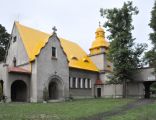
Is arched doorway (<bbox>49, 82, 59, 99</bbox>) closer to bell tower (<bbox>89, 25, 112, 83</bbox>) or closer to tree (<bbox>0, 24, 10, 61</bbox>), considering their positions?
bell tower (<bbox>89, 25, 112, 83</bbox>)

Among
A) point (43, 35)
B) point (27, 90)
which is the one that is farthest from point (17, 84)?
point (43, 35)

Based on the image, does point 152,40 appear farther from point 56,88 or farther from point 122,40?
point 56,88

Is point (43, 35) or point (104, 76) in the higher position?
point (43, 35)

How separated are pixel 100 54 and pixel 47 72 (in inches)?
656

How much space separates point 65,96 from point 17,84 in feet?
23.3

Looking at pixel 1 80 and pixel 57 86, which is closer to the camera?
pixel 1 80

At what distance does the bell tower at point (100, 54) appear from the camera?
1901 inches

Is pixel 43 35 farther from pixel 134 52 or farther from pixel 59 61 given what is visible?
pixel 134 52

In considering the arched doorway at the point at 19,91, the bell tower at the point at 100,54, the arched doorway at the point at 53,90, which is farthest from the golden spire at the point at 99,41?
the arched doorway at the point at 19,91

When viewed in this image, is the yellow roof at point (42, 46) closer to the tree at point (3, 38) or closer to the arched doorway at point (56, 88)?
the arched doorway at point (56, 88)

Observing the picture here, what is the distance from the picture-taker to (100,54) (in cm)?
4984

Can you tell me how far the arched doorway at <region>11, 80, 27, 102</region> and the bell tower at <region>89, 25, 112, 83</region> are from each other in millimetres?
15397

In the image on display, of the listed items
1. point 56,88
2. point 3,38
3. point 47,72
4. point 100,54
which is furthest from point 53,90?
point 3,38

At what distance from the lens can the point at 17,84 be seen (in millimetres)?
38219
